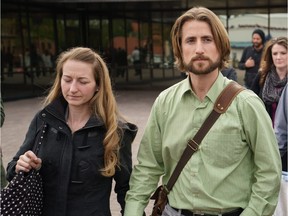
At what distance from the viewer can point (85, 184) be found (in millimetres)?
2312

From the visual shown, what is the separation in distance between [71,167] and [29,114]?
411 inches

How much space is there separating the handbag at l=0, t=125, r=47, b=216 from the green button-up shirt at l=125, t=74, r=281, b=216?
2.25 feet

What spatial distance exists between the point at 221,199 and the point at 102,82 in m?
0.95

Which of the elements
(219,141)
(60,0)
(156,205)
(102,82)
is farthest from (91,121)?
(60,0)

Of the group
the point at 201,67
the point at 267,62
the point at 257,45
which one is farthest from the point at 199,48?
the point at 257,45

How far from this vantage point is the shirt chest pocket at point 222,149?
2004mm

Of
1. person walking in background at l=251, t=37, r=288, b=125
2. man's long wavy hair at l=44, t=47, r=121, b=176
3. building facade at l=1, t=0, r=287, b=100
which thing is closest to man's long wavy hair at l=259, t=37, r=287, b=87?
person walking in background at l=251, t=37, r=288, b=125

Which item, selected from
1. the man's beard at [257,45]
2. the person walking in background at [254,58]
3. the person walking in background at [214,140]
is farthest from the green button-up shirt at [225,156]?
the man's beard at [257,45]

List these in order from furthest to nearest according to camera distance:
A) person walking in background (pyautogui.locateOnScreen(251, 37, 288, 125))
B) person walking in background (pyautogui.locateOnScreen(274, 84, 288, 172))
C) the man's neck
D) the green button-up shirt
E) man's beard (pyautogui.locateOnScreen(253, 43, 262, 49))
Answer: man's beard (pyautogui.locateOnScreen(253, 43, 262, 49)) < person walking in background (pyautogui.locateOnScreen(251, 37, 288, 125)) < person walking in background (pyautogui.locateOnScreen(274, 84, 288, 172)) < the man's neck < the green button-up shirt

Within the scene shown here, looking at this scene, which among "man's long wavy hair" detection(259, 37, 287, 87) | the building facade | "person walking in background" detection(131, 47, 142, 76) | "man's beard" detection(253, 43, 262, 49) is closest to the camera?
"man's long wavy hair" detection(259, 37, 287, 87)

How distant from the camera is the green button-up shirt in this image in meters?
2.00

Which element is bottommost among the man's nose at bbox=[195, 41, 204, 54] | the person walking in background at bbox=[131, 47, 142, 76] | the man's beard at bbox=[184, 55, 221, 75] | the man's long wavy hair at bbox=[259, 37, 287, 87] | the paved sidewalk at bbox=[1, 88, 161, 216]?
the paved sidewalk at bbox=[1, 88, 161, 216]

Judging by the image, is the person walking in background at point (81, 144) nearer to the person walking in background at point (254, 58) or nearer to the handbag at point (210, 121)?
the handbag at point (210, 121)

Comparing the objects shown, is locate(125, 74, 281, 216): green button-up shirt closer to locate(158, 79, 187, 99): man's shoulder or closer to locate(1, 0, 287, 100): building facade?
locate(158, 79, 187, 99): man's shoulder
